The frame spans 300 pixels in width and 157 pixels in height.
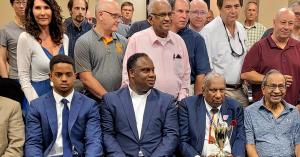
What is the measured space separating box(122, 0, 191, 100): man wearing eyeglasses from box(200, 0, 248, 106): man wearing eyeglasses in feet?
1.72

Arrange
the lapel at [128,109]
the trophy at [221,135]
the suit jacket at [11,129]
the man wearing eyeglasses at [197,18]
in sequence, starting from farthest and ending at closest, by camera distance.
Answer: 1. the man wearing eyeglasses at [197,18]
2. the lapel at [128,109]
3. the trophy at [221,135]
4. the suit jacket at [11,129]

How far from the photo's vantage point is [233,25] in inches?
174

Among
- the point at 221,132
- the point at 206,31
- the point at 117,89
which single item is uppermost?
the point at 206,31

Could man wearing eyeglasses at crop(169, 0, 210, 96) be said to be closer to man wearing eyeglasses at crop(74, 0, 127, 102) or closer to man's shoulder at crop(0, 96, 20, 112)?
man wearing eyeglasses at crop(74, 0, 127, 102)

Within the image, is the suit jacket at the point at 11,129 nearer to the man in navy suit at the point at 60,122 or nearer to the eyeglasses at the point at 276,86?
the man in navy suit at the point at 60,122

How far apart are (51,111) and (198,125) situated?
45.8 inches

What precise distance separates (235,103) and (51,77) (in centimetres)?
150

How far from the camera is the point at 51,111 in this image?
334cm

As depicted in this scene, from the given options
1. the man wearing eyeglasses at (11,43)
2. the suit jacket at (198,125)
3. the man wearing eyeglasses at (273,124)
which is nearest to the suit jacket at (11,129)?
the man wearing eyeglasses at (11,43)

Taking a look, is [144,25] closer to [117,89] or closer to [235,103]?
[117,89]

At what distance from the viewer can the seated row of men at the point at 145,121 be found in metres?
3.33

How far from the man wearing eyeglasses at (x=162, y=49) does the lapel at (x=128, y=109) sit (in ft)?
1.09

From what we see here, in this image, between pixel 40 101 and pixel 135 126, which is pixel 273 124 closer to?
pixel 135 126

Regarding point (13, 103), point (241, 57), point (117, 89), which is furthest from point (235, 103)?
point (13, 103)
